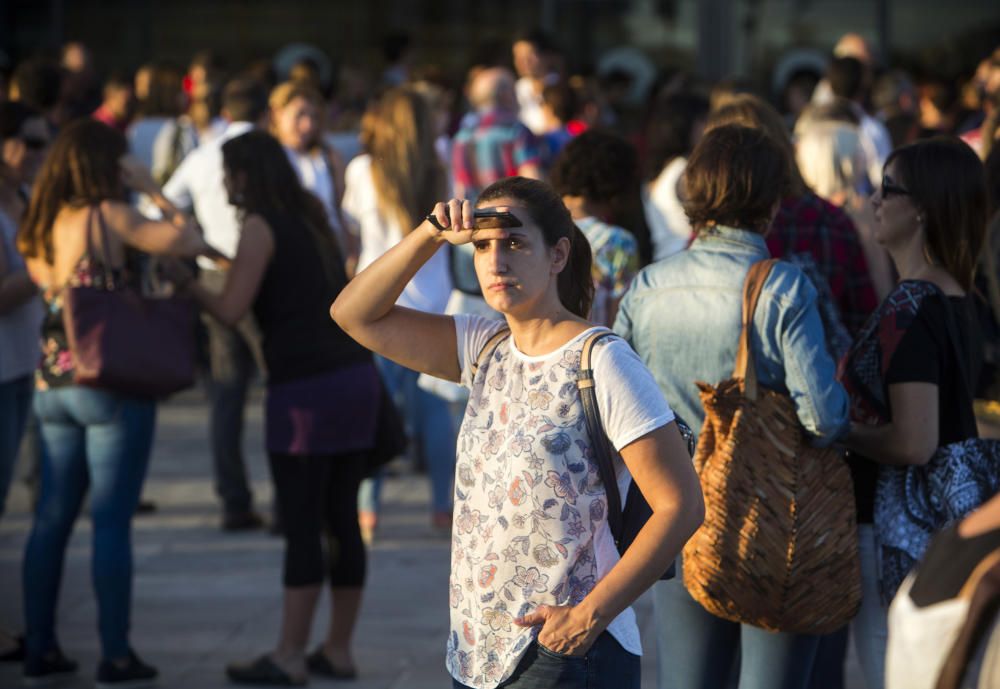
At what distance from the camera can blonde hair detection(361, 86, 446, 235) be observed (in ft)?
23.1

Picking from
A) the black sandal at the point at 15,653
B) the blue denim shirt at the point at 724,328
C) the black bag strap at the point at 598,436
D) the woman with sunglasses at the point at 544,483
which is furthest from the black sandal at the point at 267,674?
the black bag strap at the point at 598,436

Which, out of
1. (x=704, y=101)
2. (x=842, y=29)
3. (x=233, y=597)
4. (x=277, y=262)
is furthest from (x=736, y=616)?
(x=842, y=29)

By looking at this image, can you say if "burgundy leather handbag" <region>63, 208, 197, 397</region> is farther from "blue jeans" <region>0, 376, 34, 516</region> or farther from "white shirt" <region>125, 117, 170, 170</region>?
"white shirt" <region>125, 117, 170, 170</region>

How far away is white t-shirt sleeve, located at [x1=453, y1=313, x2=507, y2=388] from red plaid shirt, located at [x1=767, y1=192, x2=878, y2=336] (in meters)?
1.67

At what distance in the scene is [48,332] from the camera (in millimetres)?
5305

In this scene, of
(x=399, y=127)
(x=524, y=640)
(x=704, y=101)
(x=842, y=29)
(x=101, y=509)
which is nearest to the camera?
(x=524, y=640)

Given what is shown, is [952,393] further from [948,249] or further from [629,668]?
[629,668]

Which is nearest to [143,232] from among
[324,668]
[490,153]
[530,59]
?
[324,668]

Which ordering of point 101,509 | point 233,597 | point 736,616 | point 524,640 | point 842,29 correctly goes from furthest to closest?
point 842,29, point 233,597, point 101,509, point 736,616, point 524,640

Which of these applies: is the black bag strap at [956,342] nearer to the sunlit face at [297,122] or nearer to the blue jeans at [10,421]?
the blue jeans at [10,421]

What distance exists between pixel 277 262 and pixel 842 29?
42.2ft

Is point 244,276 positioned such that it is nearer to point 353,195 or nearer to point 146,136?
point 353,195

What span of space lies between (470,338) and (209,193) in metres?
4.53

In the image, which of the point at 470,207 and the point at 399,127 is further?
the point at 399,127
